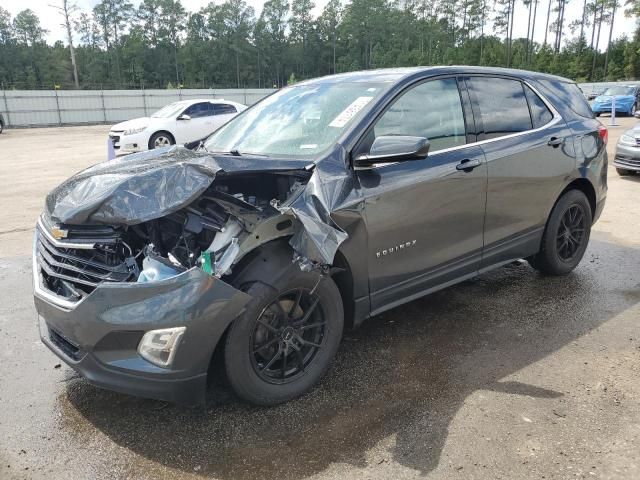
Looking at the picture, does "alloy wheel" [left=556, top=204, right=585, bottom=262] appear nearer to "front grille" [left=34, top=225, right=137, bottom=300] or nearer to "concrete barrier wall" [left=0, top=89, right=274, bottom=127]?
"front grille" [left=34, top=225, right=137, bottom=300]

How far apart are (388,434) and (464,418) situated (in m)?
0.44

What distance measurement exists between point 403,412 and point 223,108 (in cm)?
1456

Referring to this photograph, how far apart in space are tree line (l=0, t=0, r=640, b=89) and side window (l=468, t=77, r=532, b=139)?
76524 mm

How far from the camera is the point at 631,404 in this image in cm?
297

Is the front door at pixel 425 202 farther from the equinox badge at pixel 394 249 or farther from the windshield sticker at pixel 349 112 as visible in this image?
the windshield sticker at pixel 349 112

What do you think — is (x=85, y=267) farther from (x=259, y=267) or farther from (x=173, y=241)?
(x=259, y=267)

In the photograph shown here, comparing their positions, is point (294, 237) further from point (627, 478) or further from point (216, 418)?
point (627, 478)

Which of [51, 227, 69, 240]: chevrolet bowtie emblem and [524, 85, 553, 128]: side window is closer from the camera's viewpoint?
[51, 227, 69, 240]: chevrolet bowtie emblem

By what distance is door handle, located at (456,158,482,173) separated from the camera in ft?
12.0

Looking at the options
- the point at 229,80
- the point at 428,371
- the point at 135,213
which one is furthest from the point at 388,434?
the point at 229,80

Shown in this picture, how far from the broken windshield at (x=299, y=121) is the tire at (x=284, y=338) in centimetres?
84

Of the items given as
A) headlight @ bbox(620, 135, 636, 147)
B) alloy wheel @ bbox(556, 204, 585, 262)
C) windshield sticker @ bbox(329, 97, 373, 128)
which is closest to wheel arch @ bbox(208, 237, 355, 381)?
windshield sticker @ bbox(329, 97, 373, 128)

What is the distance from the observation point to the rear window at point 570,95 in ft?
15.5

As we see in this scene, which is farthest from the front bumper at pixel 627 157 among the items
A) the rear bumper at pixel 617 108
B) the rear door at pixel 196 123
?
the rear bumper at pixel 617 108
